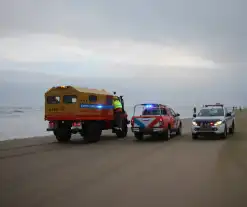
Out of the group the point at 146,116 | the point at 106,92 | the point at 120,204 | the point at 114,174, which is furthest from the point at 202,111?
the point at 120,204

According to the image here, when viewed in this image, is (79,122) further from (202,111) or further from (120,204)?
(120,204)

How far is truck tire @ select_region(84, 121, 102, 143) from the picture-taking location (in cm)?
1862

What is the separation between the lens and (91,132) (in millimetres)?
18641

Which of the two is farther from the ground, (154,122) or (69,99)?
(69,99)

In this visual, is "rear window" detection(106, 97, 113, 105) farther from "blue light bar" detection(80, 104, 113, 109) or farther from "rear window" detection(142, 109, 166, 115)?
"rear window" detection(142, 109, 166, 115)

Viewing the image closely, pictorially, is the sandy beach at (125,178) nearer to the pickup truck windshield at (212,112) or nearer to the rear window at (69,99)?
the rear window at (69,99)

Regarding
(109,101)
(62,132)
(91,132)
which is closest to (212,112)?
(109,101)

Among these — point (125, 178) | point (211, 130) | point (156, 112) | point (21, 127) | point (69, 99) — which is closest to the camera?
point (125, 178)

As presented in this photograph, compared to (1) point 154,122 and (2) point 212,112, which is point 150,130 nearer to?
(1) point 154,122

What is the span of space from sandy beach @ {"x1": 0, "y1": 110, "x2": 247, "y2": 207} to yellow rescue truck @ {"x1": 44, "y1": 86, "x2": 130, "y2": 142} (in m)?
3.99

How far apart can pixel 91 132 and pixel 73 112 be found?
1.39 meters

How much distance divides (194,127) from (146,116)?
271cm

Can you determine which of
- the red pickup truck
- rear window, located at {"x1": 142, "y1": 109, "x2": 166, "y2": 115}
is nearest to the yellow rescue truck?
the red pickup truck

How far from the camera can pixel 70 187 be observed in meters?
8.11
